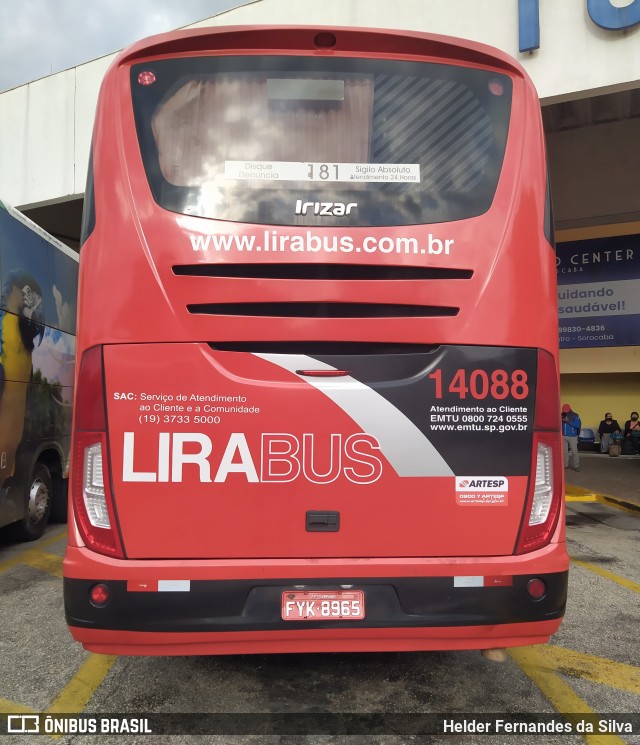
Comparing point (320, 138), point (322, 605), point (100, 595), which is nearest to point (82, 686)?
point (100, 595)

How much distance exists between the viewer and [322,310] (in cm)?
276

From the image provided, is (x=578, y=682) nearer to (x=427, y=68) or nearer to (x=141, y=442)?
(x=141, y=442)

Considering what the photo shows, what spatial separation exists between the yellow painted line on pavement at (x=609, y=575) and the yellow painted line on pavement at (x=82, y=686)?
14.6 feet

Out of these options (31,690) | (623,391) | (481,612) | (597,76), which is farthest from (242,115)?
(623,391)

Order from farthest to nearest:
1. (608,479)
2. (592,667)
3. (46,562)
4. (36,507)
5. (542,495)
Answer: (608,479)
(36,507)
(46,562)
(592,667)
(542,495)

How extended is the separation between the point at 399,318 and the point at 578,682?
7.82ft

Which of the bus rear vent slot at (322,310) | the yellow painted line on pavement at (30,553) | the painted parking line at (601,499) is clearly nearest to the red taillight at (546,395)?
the bus rear vent slot at (322,310)

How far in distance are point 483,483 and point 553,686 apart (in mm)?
1483

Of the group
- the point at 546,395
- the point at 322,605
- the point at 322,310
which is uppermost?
the point at 322,310

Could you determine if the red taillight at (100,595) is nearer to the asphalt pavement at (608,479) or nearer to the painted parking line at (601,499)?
the painted parking line at (601,499)

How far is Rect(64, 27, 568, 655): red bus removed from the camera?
264 cm

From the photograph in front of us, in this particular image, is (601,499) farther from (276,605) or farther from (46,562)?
(276,605)

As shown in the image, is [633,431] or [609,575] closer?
[609,575]

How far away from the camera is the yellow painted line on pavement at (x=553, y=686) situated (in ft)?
9.29
